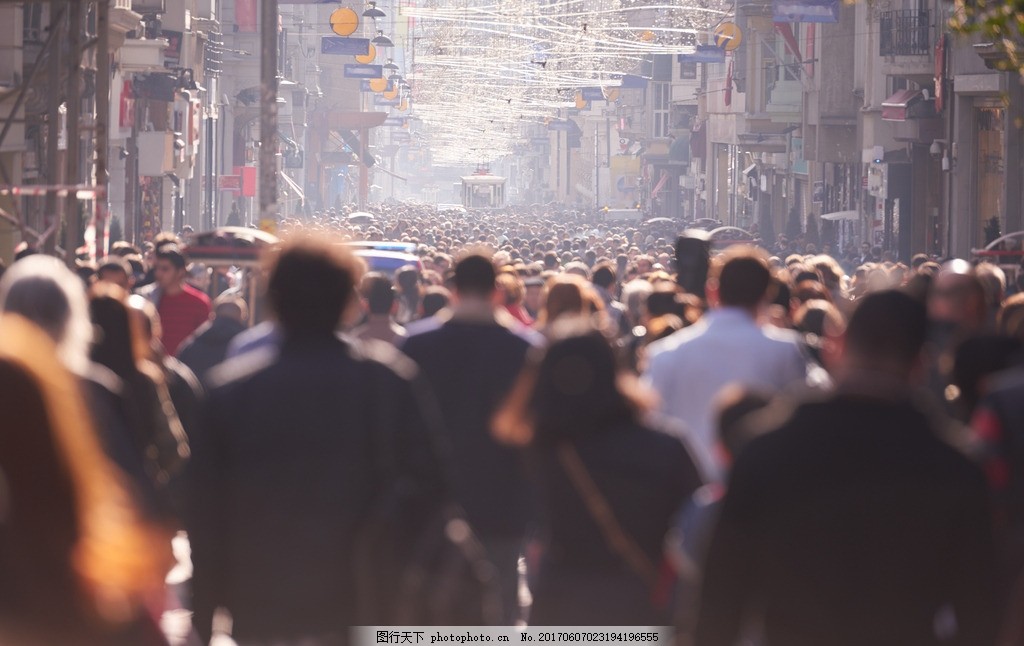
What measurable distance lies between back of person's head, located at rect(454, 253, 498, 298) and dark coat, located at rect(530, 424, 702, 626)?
1961 millimetres

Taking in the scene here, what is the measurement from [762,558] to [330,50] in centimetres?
4169

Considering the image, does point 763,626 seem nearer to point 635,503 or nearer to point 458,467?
point 635,503

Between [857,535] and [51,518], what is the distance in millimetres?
2023

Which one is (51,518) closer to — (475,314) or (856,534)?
(856,534)

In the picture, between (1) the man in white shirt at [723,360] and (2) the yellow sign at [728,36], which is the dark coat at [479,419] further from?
(2) the yellow sign at [728,36]

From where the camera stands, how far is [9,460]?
303 cm

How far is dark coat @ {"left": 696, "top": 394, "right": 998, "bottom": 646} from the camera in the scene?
433cm

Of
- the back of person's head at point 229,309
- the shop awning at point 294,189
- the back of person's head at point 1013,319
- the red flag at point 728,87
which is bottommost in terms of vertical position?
the back of person's head at point 229,309

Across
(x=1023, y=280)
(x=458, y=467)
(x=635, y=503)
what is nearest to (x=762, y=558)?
(x=635, y=503)

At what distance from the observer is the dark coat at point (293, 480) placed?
4844 millimetres

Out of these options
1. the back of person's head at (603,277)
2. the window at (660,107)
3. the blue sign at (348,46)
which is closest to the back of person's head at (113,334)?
the back of person's head at (603,277)

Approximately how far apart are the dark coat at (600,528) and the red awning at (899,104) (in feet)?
115

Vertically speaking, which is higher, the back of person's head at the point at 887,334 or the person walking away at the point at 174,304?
the back of person's head at the point at 887,334

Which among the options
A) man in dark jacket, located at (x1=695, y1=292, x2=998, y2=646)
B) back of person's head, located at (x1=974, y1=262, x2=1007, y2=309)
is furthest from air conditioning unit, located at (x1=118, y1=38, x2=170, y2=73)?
Result: man in dark jacket, located at (x1=695, y1=292, x2=998, y2=646)
